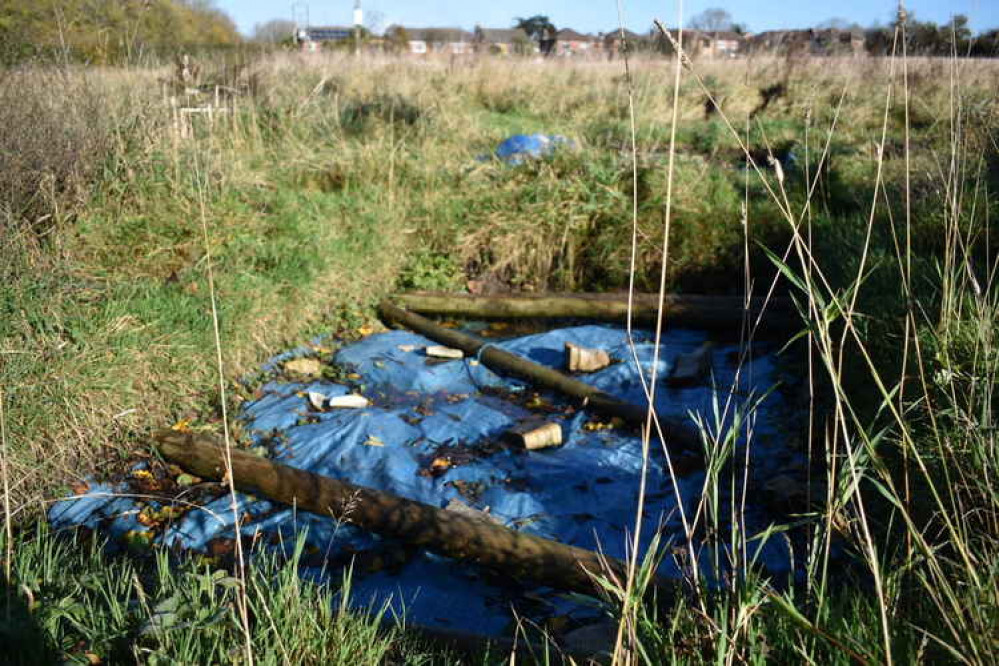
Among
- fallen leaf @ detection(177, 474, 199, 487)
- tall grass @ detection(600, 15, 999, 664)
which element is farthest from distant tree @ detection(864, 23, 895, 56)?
A: fallen leaf @ detection(177, 474, 199, 487)

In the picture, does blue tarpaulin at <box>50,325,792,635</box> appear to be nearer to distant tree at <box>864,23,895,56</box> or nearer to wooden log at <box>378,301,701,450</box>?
wooden log at <box>378,301,701,450</box>

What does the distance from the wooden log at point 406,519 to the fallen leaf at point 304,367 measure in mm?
1149

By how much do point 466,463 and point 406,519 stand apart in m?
0.99

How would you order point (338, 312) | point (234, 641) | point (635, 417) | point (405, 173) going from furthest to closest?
point (405, 173) < point (338, 312) < point (635, 417) < point (234, 641)

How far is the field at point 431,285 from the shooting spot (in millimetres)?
1737

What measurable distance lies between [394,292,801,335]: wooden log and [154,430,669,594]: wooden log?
104 inches

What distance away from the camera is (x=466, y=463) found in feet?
13.7

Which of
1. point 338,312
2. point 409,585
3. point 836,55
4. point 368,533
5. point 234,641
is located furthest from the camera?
point 836,55

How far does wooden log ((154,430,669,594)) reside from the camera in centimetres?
288

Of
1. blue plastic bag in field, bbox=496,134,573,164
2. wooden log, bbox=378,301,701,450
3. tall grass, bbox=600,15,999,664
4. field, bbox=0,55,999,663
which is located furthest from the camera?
blue plastic bag in field, bbox=496,134,573,164

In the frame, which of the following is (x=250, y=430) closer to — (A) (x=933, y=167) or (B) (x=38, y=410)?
(B) (x=38, y=410)

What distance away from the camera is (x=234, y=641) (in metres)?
1.78

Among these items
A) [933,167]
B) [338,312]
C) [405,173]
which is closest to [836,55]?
[933,167]

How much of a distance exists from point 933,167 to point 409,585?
542 centimetres
